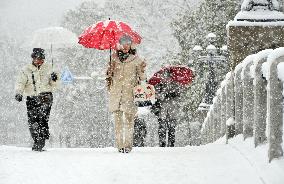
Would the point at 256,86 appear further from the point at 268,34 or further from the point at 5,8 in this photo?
the point at 5,8

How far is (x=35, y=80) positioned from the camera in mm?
9070

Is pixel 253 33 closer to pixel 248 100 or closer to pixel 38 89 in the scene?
pixel 248 100

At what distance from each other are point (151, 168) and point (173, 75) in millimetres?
5924

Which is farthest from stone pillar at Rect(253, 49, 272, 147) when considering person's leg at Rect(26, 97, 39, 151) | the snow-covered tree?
the snow-covered tree

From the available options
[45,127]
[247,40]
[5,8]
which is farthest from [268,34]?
[5,8]

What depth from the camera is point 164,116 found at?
1141cm

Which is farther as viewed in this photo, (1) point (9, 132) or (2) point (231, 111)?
(1) point (9, 132)

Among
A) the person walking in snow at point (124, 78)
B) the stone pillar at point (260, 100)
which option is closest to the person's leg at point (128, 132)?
the person walking in snow at point (124, 78)

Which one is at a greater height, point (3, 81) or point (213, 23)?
point (213, 23)

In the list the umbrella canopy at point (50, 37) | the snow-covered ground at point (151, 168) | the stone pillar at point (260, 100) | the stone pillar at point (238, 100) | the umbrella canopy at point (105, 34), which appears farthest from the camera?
the umbrella canopy at point (50, 37)

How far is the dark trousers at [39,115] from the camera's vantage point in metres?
9.11

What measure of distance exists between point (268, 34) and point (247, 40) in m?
0.32

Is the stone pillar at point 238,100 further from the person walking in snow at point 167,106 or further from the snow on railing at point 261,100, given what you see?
the person walking in snow at point 167,106

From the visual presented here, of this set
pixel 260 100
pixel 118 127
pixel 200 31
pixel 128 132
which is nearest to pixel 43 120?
pixel 118 127
